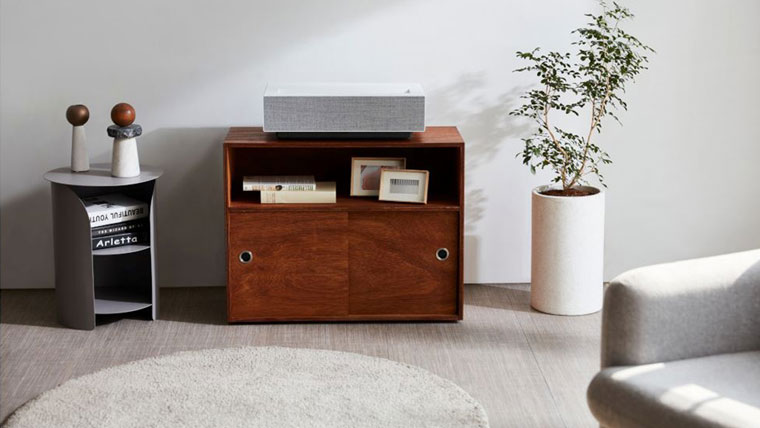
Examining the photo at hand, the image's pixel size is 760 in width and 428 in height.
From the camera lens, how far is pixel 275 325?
361 centimetres

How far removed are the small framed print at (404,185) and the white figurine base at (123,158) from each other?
0.90 metres

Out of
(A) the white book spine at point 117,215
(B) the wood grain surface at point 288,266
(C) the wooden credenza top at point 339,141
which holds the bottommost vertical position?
(B) the wood grain surface at point 288,266

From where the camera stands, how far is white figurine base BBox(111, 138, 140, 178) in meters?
3.53

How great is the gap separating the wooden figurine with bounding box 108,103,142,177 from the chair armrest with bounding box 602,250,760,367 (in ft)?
6.27

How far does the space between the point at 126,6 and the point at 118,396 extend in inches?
61.7

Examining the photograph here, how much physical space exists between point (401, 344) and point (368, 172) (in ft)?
2.15

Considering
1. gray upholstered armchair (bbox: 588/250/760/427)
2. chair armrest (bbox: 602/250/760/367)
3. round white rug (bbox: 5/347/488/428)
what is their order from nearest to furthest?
→ 1. gray upholstered armchair (bbox: 588/250/760/427)
2. chair armrest (bbox: 602/250/760/367)
3. round white rug (bbox: 5/347/488/428)

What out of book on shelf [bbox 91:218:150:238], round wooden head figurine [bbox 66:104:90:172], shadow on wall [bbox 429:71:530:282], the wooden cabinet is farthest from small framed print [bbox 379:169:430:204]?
round wooden head figurine [bbox 66:104:90:172]

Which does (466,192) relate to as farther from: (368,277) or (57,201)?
(57,201)

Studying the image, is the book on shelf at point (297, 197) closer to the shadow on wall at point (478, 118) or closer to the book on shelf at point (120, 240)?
the book on shelf at point (120, 240)

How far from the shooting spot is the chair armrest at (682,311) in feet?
7.57

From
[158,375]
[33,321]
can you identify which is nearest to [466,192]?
[158,375]

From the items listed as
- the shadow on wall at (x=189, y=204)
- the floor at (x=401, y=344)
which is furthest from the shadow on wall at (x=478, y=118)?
the shadow on wall at (x=189, y=204)

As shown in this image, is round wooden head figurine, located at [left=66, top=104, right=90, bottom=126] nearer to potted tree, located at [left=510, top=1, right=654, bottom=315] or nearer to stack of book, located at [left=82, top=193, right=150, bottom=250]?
stack of book, located at [left=82, top=193, right=150, bottom=250]
